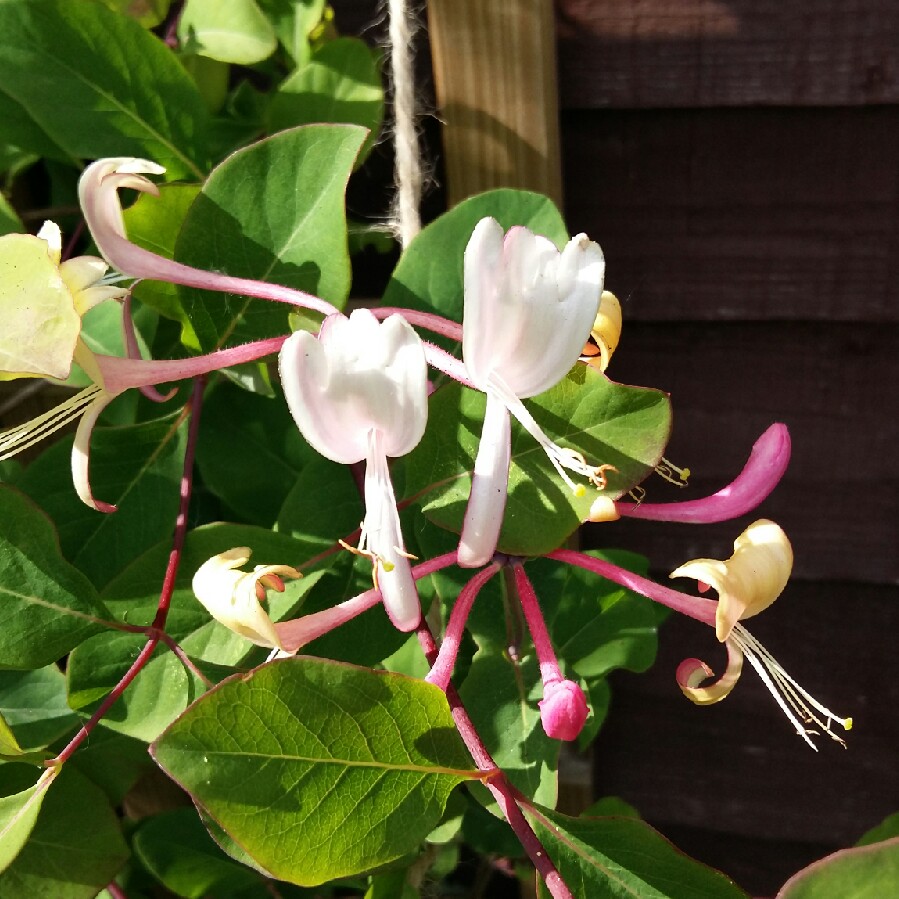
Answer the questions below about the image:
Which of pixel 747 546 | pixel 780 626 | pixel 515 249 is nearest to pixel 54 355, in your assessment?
pixel 515 249

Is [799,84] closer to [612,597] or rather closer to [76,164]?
[612,597]

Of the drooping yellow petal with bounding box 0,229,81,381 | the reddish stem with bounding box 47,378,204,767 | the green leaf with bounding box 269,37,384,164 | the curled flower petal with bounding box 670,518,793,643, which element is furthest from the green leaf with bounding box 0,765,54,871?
the green leaf with bounding box 269,37,384,164

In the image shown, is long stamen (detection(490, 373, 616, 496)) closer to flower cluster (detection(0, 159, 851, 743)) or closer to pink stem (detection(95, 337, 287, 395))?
flower cluster (detection(0, 159, 851, 743))

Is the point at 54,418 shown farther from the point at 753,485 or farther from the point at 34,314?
the point at 753,485

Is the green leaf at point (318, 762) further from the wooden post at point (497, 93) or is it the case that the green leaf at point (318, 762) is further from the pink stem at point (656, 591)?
the wooden post at point (497, 93)

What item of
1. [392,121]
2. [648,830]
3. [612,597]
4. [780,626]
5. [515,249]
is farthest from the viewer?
[780,626]

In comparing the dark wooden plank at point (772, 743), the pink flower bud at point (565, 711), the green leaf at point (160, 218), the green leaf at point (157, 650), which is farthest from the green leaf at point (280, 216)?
the dark wooden plank at point (772, 743)

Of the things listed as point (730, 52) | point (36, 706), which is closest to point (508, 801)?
point (36, 706)
